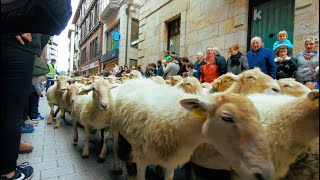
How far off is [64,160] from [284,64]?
4.11 meters

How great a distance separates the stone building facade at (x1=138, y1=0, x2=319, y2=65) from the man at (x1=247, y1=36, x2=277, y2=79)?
5.46 ft

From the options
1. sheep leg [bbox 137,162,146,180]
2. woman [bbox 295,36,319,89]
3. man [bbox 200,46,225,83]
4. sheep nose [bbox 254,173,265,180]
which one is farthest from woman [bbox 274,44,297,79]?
sheep nose [bbox 254,173,265,180]

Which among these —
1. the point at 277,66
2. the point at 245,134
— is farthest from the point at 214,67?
the point at 245,134

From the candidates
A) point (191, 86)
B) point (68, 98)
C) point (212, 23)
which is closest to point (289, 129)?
point (191, 86)

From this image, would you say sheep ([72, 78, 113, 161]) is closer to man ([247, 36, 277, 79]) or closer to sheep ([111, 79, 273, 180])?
sheep ([111, 79, 273, 180])

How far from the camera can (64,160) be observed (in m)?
3.39

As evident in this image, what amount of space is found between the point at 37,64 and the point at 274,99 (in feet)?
10.8

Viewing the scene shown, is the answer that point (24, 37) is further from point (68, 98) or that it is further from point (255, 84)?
point (68, 98)

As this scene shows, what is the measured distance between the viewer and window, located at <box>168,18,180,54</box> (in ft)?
39.2

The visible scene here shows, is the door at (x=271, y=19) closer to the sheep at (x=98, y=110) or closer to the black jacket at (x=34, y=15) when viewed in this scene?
the sheep at (x=98, y=110)

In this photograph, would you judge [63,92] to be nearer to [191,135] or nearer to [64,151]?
[64,151]

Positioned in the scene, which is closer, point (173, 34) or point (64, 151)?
point (64, 151)

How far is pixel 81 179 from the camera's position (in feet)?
9.19

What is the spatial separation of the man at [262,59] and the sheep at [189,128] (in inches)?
106
